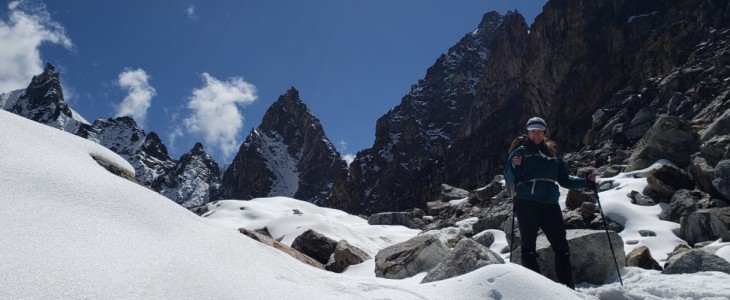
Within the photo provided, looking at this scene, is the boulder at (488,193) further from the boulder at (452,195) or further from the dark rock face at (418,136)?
the dark rock face at (418,136)

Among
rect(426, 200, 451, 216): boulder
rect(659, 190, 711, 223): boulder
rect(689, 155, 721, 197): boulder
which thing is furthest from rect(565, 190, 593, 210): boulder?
rect(426, 200, 451, 216): boulder

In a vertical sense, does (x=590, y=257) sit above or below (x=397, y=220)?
below

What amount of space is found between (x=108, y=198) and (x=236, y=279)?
1428mm

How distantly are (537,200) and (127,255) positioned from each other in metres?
5.18

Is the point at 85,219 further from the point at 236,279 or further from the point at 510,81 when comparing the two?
the point at 510,81

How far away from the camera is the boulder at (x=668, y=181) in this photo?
1450cm

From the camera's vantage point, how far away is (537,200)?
679cm

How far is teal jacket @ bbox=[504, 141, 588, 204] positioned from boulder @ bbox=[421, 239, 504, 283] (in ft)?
3.22

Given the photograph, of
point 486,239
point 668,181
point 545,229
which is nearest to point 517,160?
point 545,229

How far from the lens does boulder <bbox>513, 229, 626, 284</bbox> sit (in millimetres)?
7738

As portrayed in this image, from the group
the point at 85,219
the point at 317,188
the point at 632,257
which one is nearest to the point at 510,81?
the point at 632,257

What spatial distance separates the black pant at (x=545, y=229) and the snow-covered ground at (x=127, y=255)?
0.74 metres

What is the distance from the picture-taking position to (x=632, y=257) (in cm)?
851

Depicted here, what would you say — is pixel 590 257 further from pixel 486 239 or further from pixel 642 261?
pixel 486 239
